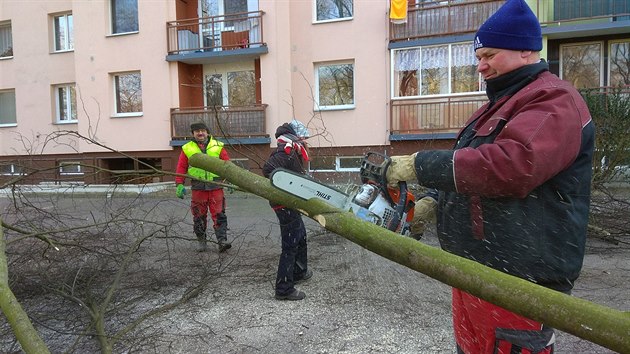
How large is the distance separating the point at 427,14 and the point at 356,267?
10118 millimetres

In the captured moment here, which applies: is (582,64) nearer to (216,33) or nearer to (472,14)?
(472,14)

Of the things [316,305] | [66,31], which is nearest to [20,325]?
[316,305]

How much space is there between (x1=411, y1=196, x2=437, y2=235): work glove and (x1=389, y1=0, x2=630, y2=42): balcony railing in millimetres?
11452

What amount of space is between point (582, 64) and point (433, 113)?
4.80 metres

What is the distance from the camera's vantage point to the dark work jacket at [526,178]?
135 centimetres

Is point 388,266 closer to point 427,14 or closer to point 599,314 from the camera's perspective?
point 599,314

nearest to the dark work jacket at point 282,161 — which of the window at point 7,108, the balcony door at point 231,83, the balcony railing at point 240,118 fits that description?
the balcony railing at point 240,118

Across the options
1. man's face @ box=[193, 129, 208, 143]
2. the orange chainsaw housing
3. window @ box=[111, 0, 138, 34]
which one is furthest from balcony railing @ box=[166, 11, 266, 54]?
the orange chainsaw housing

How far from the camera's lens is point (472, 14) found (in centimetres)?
1224

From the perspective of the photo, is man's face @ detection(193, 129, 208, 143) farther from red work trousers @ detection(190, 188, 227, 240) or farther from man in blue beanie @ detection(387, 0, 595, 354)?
man in blue beanie @ detection(387, 0, 595, 354)

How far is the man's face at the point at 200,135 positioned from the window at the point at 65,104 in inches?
518

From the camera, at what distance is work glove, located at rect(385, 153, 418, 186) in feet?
5.37

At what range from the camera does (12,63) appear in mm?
16953

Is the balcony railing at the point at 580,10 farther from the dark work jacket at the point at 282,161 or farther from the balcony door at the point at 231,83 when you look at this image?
the dark work jacket at the point at 282,161
